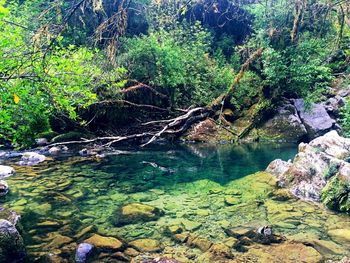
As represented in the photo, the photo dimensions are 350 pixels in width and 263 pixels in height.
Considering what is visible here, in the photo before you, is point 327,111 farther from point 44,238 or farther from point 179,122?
point 44,238

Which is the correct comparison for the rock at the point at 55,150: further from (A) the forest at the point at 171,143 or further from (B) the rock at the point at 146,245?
(B) the rock at the point at 146,245

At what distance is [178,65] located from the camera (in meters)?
17.7

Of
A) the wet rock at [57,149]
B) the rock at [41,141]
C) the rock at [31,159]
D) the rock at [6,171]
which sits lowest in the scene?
the wet rock at [57,149]

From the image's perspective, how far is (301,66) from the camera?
55.1 ft

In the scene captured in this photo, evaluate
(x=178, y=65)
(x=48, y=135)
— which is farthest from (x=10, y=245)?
(x=178, y=65)

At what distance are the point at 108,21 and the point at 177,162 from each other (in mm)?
8969

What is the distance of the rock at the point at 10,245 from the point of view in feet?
16.1

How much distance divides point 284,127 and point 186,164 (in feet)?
24.6

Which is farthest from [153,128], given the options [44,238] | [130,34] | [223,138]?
[44,238]

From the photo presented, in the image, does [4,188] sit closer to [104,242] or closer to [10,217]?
[10,217]

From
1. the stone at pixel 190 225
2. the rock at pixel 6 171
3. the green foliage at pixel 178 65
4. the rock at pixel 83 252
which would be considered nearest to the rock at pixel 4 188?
the rock at pixel 6 171

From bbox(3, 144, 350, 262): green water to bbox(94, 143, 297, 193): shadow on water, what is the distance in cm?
3

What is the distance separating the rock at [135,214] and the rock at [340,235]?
3.26 metres

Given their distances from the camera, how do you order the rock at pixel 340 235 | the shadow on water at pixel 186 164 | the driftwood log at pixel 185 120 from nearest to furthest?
1. the rock at pixel 340 235
2. the shadow on water at pixel 186 164
3. the driftwood log at pixel 185 120
